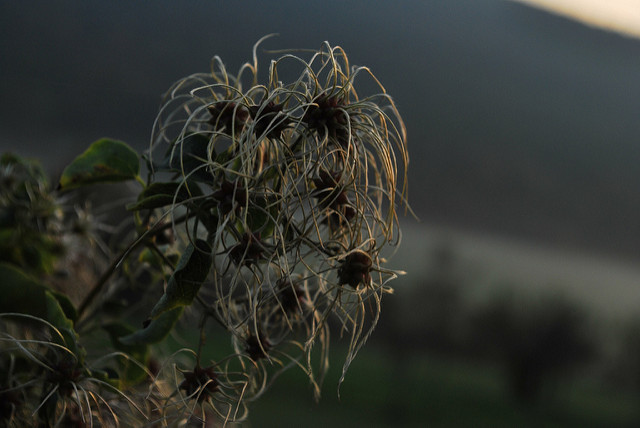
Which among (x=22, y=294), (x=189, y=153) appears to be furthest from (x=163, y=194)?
(x=22, y=294)

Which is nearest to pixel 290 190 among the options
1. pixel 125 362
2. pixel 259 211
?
pixel 259 211

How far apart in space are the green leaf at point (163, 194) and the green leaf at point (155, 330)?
48 mm

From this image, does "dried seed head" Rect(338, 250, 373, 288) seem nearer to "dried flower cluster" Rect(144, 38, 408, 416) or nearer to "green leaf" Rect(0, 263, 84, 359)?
"dried flower cluster" Rect(144, 38, 408, 416)

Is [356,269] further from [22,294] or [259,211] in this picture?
[22,294]

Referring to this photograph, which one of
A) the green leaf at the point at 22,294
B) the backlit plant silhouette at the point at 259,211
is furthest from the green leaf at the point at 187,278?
the green leaf at the point at 22,294

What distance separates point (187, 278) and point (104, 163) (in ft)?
0.30

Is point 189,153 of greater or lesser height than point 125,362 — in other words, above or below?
above

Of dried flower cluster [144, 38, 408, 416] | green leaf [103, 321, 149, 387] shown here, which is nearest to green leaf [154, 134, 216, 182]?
dried flower cluster [144, 38, 408, 416]

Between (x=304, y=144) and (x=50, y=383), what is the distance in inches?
5.5

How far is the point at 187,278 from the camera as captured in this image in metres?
0.21

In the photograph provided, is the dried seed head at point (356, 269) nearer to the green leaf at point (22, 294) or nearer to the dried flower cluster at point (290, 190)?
the dried flower cluster at point (290, 190)

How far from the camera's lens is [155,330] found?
0.81 ft

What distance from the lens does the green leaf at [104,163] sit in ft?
0.89

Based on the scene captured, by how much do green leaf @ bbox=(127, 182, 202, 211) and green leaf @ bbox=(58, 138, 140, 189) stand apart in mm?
40
